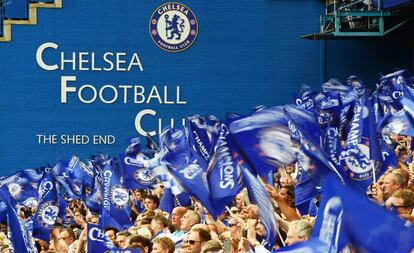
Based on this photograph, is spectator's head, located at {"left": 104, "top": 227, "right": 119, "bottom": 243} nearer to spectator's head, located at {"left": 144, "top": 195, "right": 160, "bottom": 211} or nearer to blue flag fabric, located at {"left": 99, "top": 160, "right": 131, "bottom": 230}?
blue flag fabric, located at {"left": 99, "top": 160, "right": 131, "bottom": 230}

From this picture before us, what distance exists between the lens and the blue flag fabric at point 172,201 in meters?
18.4

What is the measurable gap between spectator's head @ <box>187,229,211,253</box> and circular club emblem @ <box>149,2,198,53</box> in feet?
72.7

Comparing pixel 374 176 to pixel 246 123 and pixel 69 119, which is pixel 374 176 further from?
pixel 69 119

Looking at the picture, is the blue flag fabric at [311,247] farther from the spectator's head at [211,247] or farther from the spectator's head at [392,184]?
the spectator's head at [392,184]

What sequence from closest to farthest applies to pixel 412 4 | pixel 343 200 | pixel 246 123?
pixel 343 200 < pixel 246 123 < pixel 412 4

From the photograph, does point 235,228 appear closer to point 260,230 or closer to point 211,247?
point 260,230

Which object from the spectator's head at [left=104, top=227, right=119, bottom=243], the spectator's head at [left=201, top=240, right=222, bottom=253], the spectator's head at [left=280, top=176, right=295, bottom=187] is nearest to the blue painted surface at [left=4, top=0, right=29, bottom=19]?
the spectator's head at [left=104, top=227, right=119, bottom=243]

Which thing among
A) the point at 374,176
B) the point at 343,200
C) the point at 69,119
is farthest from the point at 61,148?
the point at 343,200

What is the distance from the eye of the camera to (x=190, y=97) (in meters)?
33.9

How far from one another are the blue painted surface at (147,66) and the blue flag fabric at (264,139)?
1871 cm

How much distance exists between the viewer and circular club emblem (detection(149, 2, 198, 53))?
3397 centimetres

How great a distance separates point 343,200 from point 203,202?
7.00m

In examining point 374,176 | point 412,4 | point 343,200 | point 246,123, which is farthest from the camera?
point 412,4

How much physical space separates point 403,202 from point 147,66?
23.5 metres
